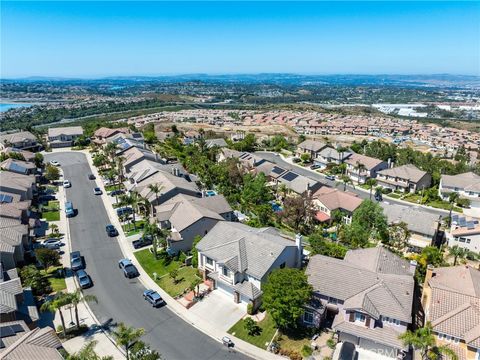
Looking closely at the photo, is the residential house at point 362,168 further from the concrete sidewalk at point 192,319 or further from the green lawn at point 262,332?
the green lawn at point 262,332

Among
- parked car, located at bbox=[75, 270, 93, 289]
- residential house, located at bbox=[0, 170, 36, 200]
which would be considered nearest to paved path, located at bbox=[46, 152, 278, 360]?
parked car, located at bbox=[75, 270, 93, 289]

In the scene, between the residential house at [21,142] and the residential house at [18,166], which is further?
the residential house at [21,142]

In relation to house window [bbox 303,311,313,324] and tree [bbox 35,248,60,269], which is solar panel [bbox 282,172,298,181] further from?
tree [bbox 35,248,60,269]

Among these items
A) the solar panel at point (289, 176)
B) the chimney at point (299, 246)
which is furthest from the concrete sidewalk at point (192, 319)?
the solar panel at point (289, 176)

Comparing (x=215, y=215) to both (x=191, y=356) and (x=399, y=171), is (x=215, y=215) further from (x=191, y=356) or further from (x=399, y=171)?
(x=399, y=171)

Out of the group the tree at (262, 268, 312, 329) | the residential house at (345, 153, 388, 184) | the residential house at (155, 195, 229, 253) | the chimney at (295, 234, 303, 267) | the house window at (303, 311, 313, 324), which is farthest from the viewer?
the residential house at (345, 153, 388, 184)

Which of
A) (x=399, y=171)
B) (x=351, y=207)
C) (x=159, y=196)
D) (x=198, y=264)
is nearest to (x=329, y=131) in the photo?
(x=399, y=171)
